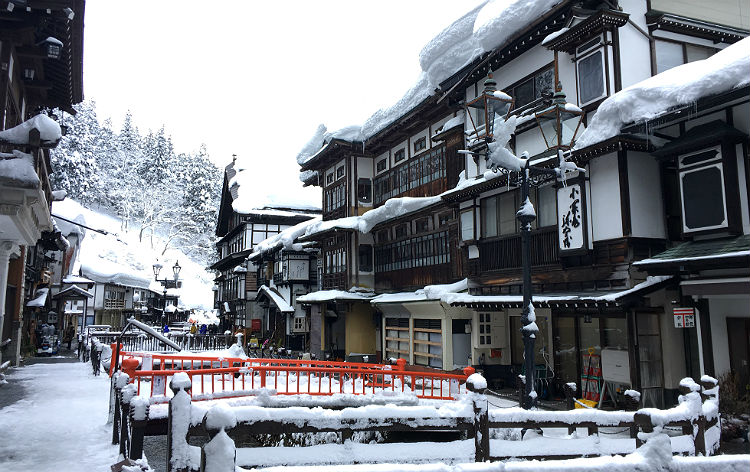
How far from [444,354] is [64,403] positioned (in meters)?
14.3

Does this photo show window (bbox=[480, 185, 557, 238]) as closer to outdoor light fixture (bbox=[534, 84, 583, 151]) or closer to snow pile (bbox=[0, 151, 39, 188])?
outdoor light fixture (bbox=[534, 84, 583, 151])

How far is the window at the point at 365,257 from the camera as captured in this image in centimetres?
3206

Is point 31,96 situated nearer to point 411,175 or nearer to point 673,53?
point 411,175

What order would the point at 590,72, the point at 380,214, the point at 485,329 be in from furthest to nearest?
the point at 380,214, the point at 485,329, the point at 590,72

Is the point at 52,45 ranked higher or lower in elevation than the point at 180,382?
higher

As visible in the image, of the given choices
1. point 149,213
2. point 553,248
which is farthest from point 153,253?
point 553,248

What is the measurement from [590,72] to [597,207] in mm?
4490

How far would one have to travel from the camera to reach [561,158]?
13141 mm

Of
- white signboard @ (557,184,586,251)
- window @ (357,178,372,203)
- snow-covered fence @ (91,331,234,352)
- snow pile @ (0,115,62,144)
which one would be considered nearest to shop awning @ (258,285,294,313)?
snow-covered fence @ (91,331,234,352)

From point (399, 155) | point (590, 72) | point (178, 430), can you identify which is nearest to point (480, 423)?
point (178, 430)

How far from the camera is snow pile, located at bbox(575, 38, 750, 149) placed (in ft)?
42.2

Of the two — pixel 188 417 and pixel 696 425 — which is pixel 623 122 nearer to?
pixel 696 425

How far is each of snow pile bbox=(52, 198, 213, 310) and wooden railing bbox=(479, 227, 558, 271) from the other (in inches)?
1361

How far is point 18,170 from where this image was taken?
10.8 metres
